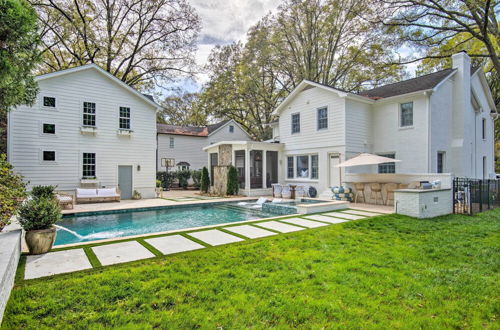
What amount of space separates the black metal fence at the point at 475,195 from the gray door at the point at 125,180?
583 inches

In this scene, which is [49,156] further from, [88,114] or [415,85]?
[415,85]

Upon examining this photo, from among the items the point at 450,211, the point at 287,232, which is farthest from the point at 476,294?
the point at 450,211

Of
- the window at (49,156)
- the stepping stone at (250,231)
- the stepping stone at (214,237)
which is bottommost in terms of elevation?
the stepping stone at (214,237)

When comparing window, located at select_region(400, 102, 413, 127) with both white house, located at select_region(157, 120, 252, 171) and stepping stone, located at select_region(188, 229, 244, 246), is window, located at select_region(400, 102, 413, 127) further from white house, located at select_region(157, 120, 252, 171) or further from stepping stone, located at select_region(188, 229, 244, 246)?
white house, located at select_region(157, 120, 252, 171)

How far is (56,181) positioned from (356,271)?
45.6ft

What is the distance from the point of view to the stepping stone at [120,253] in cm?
438

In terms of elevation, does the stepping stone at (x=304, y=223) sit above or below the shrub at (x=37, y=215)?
below

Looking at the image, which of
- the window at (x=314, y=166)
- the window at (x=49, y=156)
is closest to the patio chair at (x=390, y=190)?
the window at (x=314, y=166)

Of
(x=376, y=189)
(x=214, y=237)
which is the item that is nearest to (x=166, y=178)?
(x=376, y=189)

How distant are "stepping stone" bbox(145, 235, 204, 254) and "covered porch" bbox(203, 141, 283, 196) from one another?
32.9ft

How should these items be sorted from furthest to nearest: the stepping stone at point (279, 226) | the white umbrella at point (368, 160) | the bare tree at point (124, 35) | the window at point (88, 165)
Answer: the bare tree at point (124, 35) → the window at point (88, 165) → the white umbrella at point (368, 160) → the stepping stone at point (279, 226)

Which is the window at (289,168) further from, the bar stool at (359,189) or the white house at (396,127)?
the bar stool at (359,189)

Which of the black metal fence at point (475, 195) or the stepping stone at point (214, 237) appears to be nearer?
the stepping stone at point (214, 237)

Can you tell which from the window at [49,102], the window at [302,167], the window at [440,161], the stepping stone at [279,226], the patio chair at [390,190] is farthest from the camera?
the window at [302,167]
